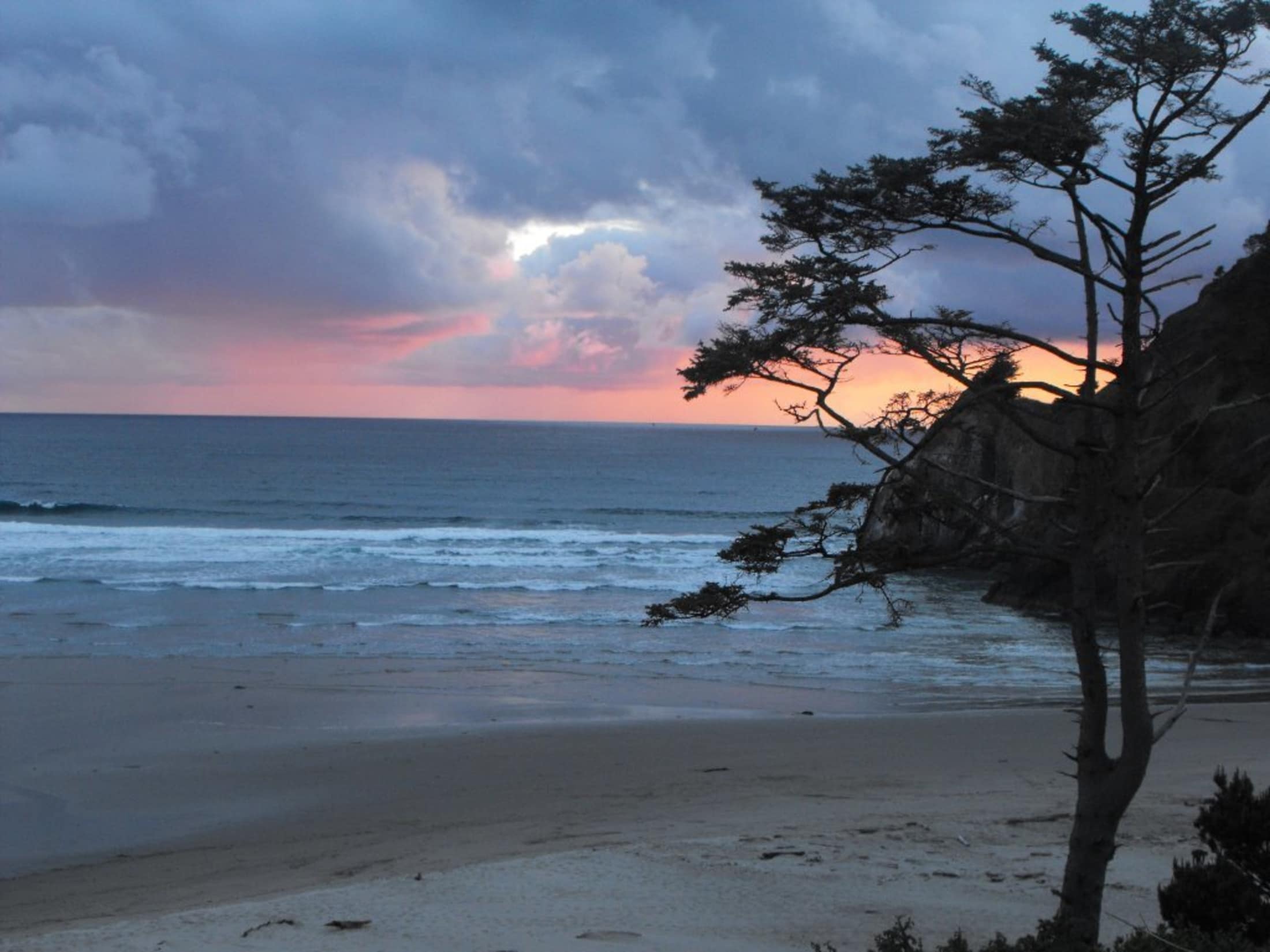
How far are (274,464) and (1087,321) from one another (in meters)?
92.8

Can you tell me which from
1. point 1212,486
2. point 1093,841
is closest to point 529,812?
point 1093,841

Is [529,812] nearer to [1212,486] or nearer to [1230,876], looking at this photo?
[1230,876]

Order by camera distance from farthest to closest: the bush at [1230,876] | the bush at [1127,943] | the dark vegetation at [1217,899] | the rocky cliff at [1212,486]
Answer: the rocky cliff at [1212,486] < the bush at [1230,876] < the dark vegetation at [1217,899] < the bush at [1127,943]

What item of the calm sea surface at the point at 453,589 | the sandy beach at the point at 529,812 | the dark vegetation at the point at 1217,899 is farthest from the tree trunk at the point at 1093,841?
the calm sea surface at the point at 453,589

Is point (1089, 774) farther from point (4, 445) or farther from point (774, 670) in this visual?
point (4, 445)

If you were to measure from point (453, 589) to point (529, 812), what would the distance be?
1934 cm

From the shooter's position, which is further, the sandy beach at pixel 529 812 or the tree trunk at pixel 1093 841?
the sandy beach at pixel 529 812

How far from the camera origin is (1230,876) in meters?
5.55

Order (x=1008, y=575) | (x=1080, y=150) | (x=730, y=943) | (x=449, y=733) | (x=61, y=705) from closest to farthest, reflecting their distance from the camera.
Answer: (x=1080, y=150)
(x=730, y=943)
(x=449, y=733)
(x=61, y=705)
(x=1008, y=575)

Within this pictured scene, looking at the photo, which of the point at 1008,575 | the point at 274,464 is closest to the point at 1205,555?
the point at 1008,575

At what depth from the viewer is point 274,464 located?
93.3 m

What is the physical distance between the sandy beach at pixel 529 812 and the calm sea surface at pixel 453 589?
288 cm

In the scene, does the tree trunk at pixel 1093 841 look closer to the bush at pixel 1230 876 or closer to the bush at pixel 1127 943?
the bush at pixel 1230 876

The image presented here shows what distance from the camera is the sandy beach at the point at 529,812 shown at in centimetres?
734
